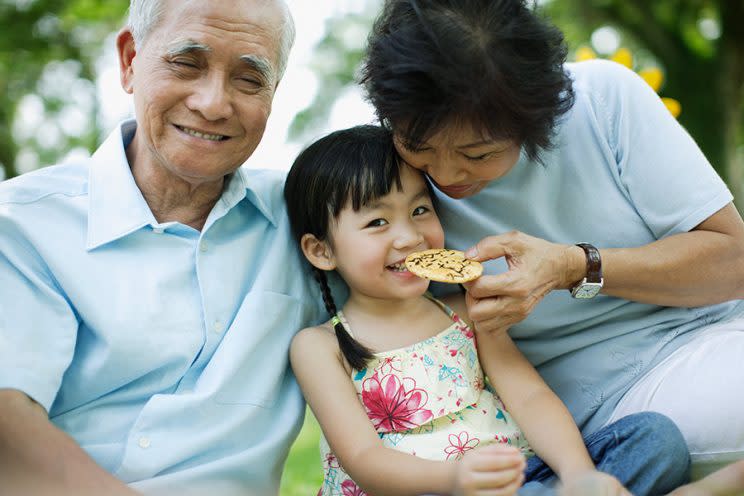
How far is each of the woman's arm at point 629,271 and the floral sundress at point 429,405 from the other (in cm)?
20

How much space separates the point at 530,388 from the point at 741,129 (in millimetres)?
14693

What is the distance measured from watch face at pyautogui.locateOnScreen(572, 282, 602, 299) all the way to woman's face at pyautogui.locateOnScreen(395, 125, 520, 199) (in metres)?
0.45

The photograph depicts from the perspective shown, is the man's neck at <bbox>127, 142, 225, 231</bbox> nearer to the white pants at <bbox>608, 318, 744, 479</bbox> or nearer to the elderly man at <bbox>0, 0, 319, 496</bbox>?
the elderly man at <bbox>0, 0, 319, 496</bbox>

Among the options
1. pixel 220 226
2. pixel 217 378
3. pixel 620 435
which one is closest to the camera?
pixel 620 435

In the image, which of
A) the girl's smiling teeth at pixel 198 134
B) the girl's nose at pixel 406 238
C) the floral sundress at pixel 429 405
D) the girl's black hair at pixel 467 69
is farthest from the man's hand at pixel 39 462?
the girl's black hair at pixel 467 69

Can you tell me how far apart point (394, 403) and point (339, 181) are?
0.78 metres

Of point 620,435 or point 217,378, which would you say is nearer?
point 620,435

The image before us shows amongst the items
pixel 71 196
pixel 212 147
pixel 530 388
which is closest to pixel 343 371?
pixel 530 388

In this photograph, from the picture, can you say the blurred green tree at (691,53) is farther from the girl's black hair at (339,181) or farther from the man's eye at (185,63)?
the man's eye at (185,63)

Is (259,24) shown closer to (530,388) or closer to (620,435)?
(530,388)

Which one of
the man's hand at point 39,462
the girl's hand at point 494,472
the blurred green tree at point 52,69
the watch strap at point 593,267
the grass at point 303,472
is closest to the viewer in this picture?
the girl's hand at point 494,472

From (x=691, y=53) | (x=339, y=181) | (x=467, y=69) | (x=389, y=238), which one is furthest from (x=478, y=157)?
(x=691, y=53)

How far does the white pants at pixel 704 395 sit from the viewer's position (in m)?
2.33

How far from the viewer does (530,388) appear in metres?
2.54
